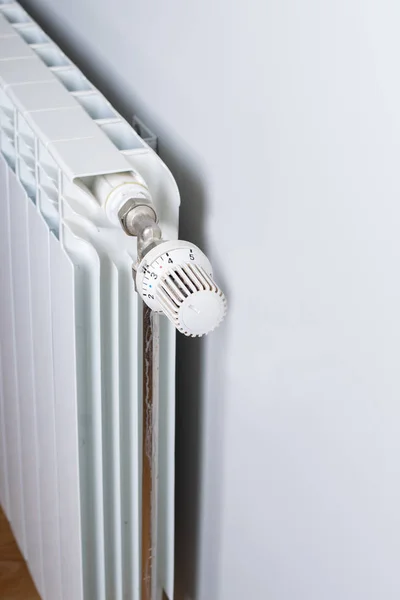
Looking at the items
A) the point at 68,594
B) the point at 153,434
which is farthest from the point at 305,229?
the point at 68,594

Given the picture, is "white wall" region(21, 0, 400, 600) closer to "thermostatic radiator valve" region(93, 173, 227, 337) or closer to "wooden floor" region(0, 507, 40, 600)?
"thermostatic radiator valve" region(93, 173, 227, 337)

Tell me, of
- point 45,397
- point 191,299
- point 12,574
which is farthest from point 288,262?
point 12,574

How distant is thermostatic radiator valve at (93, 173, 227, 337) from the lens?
0.77 m

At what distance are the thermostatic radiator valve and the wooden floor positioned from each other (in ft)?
2.57

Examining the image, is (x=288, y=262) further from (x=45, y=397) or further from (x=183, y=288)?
(x=45, y=397)

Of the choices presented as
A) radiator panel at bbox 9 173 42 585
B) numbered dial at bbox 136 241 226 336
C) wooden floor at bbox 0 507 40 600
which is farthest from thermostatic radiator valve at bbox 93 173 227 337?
wooden floor at bbox 0 507 40 600

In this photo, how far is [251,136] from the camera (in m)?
0.80

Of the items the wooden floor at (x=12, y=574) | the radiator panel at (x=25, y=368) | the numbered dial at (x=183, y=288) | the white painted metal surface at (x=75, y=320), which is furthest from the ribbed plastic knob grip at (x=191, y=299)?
the wooden floor at (x=12, y=574)

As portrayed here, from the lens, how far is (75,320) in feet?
2.96

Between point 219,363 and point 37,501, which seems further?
point 37,501

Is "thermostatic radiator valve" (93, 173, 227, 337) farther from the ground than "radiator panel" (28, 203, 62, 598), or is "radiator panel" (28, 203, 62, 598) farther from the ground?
"thermostatic radiator valve" (93, 173, 227, 337)

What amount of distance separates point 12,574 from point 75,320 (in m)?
0.72

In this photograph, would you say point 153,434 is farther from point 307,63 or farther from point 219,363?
point 307,63

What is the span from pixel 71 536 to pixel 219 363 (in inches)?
10.4
